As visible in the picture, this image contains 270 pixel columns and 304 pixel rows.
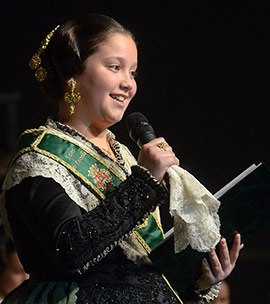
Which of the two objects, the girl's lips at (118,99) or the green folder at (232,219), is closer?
the green folder at (232,219)

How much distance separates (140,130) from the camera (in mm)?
1630

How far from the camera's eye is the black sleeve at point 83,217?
145 cm

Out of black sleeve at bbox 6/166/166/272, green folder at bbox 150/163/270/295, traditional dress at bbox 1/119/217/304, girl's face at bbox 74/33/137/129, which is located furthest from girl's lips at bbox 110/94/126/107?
green folder at bbox 150/163/270/295

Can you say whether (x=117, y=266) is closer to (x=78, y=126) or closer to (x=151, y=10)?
(x=78, y=126)

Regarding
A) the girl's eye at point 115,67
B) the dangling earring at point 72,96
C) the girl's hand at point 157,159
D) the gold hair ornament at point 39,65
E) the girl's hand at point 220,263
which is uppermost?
the girl's eye at point 115,67

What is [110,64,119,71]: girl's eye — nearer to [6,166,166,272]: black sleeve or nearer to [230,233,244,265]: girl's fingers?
[6,166,166,272]: black sleeve

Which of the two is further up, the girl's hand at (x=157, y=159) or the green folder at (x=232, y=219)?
the girl's hand at (x=157, y=159)

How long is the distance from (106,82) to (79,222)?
377 mm

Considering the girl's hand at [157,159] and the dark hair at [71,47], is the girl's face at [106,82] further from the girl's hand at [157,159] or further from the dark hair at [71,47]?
the girl's hand at [157,159]

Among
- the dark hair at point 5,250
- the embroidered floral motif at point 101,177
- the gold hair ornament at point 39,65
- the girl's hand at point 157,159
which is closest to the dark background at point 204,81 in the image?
the dark hair at point 5,250

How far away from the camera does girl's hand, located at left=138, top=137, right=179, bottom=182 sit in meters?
1.52

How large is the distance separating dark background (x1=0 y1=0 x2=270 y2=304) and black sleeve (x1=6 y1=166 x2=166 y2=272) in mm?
1555

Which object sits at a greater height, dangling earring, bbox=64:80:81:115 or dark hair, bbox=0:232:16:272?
dangling earring, bbox=64:80:81:115

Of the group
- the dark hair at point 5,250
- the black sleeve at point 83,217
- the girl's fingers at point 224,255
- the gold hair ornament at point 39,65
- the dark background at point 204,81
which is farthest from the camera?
the dark background at point 204,81
